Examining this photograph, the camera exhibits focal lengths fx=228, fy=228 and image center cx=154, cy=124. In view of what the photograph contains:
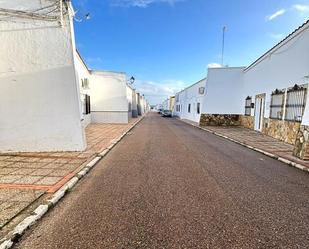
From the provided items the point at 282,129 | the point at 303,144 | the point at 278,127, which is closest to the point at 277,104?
the point at 278,127

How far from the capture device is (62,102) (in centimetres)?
784

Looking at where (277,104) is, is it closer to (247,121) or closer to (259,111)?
(259,111)

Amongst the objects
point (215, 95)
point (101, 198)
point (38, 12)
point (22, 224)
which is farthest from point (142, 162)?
point (215, 95)

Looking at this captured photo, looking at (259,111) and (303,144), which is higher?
(259,111)

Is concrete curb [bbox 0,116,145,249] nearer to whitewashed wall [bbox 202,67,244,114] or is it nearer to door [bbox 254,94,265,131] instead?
door [bbox 254,94,265,131]

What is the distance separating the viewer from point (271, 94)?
1423 cm

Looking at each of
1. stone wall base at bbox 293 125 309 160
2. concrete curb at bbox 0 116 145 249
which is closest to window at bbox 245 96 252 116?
stone wall base at bbox 293 125 309 160

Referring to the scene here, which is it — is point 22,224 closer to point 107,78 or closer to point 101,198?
point 101,198

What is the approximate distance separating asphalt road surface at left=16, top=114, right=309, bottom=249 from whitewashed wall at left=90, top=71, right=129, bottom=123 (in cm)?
1609

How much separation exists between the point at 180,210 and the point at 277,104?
12.0 m

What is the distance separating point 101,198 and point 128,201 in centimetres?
55

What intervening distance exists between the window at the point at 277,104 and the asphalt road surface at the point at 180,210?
7443mm

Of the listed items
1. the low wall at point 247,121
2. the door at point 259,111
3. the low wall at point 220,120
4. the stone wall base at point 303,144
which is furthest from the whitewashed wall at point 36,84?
the low wall at point 220,120

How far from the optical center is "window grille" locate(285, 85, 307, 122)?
1076 centimetres
